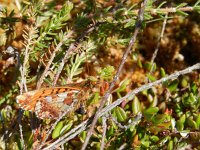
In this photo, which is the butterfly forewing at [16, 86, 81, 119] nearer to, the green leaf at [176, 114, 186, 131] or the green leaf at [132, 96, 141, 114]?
the green leaf at [132, 96, 141, 114]

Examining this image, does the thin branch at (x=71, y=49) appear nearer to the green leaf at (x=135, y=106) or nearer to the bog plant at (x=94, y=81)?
the bog plant at (x=94, y=81)

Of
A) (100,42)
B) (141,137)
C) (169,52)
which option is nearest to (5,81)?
(100,42)

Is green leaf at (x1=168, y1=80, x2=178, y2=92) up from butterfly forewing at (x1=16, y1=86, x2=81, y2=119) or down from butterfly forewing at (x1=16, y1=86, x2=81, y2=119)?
down

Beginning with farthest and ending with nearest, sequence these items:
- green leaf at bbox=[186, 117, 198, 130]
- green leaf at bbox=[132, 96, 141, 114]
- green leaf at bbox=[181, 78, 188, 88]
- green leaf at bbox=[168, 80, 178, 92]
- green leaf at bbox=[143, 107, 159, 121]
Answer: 1. green leaf at bbox=[181, 78, 188, 88]
2. green leaf at bbox=[168, 80, 178, 92]
3. green leaf at bbox=[132, 96, 141, 114]
4. green leaf at bbox=[186, 117, 198, 130]
5. green leaf at bbox=[143, 107, 159, 121]

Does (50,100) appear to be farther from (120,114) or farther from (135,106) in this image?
(135,106)

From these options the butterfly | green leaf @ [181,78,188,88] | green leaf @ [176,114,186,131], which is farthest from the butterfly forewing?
green leaf @ [181,78,188,88]

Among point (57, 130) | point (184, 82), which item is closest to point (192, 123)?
point (184, 82)

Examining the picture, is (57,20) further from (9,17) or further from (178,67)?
(178,67)

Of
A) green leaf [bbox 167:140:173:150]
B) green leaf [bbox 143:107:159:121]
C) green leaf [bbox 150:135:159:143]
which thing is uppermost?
green leaf [bbox 143:107:159:121]

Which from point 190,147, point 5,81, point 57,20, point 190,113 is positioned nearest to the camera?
point 190,147
